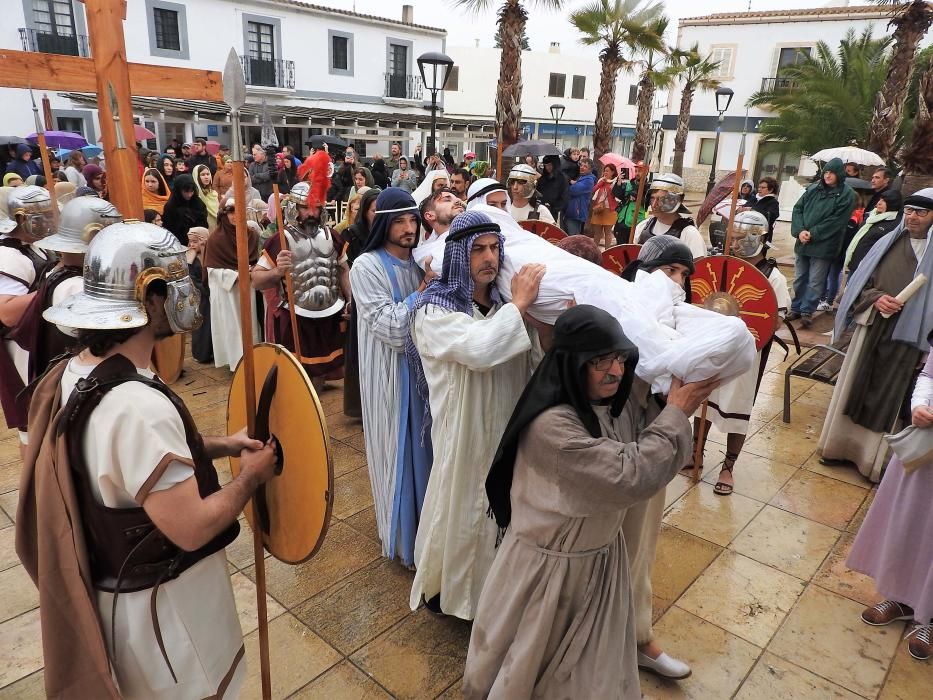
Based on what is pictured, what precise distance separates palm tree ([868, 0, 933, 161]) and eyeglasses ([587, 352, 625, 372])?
38.8 feet

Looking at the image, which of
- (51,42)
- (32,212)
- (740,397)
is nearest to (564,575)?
(740,397)

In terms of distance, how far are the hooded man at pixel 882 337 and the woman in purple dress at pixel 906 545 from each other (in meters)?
1.34

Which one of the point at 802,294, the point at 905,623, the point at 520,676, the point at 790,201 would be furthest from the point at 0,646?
the point at 790,201

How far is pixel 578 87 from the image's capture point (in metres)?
41.4

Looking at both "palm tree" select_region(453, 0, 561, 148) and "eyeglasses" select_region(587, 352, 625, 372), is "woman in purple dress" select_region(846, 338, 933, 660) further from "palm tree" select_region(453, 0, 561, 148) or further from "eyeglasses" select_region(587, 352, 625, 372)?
"palm tree" select_region(453, 0, 561, 148)

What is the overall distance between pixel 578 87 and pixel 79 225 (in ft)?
140

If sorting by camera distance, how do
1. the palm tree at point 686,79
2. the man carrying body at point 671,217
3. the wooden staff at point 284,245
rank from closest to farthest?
the wooden staff at point 284,245 → the man carrying body at point 671,217 → the palm tree at point 686,79

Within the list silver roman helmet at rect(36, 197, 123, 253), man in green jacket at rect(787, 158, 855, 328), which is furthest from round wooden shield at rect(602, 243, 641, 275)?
man in green jacket at rect(787, 158, 855, 328)

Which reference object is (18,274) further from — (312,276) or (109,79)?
(312,276)

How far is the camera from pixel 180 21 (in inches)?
842

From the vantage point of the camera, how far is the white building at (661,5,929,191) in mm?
27141

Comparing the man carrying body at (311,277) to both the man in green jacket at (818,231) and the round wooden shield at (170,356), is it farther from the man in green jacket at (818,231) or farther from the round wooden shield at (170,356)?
the man in green jacket at (818,231)

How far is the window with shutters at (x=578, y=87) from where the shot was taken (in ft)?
135

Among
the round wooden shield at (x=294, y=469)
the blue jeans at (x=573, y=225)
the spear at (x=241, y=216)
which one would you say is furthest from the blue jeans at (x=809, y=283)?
the spear at (x=241, y=216)
